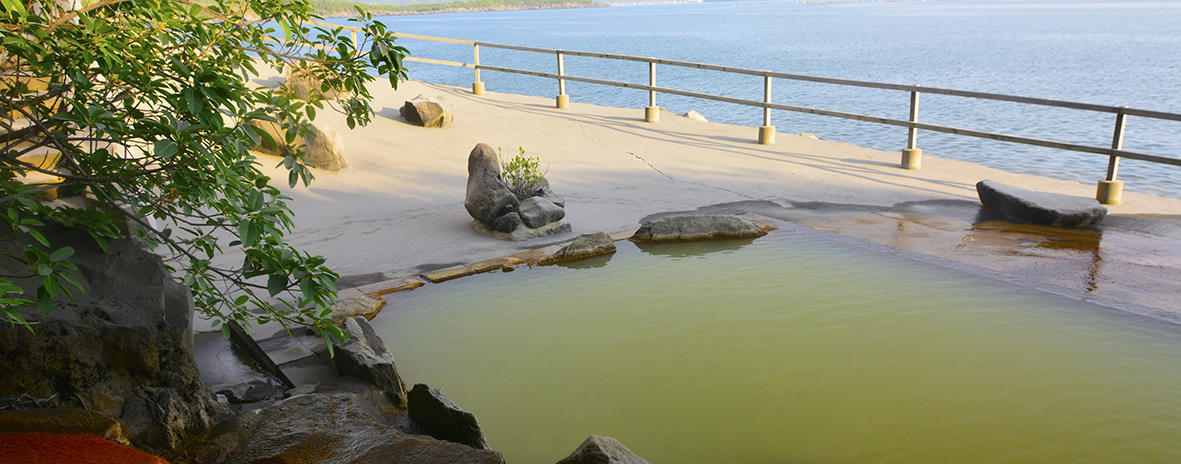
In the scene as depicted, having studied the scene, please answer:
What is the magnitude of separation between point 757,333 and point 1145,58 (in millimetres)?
46903

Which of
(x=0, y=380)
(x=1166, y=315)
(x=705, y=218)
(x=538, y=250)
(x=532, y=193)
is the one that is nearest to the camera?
(x=0, y=380)

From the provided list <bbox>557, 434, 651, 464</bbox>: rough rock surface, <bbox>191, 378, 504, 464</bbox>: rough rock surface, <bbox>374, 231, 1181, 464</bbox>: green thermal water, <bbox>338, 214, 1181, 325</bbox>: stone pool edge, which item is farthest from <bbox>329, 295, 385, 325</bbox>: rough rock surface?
<bbox>557, 434, 651, 464</bbox>: rough rock surface

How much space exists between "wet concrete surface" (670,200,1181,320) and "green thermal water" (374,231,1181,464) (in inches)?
13.8

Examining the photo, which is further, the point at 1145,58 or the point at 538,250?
the point at 1145,58

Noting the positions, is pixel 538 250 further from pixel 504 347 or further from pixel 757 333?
pixel 757 333

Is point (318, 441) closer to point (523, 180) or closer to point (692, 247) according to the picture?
point (692, 247)

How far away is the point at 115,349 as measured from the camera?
260 centimetres

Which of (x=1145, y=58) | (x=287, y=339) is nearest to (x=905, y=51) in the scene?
(x=1145, y=58)

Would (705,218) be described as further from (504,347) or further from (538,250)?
(504,347)

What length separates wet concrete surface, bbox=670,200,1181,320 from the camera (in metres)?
4.61

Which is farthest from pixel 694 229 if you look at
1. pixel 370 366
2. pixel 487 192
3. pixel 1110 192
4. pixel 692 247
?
pixel 1110 192

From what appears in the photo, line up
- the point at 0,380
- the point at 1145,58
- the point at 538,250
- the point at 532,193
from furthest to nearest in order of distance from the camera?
1. the point at 1145,58
2. the point at 532,193
3. the point at 538,250
4. the point at 0,380

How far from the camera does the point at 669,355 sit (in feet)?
12.7

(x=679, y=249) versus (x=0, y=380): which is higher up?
(x=0, y=380)
